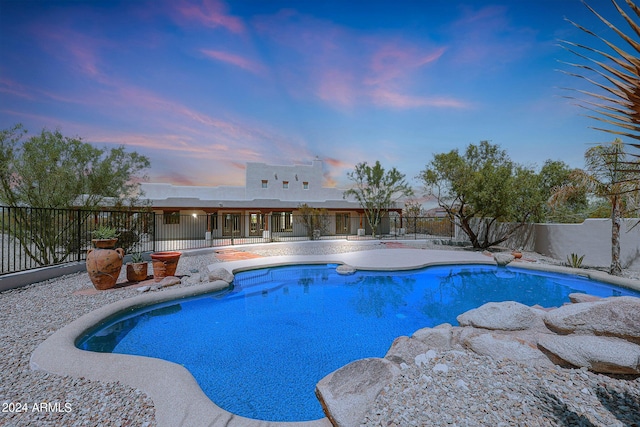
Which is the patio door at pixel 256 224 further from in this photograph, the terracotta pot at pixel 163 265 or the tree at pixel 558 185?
the tree at pixel 558 185

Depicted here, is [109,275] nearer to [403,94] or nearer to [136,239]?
[136,239]

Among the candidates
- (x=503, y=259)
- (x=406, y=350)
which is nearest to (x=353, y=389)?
(x=406, y=350)

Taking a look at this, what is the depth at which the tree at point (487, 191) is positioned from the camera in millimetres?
13547

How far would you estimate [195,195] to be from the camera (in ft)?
78.2

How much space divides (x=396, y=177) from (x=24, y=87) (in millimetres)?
20334

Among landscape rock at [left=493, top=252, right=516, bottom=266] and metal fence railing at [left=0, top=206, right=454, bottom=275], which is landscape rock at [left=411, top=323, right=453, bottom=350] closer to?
landscape rock at [left=493, top=252, right=516, bottom=266]

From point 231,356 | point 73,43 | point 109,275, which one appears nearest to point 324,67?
point 73,43

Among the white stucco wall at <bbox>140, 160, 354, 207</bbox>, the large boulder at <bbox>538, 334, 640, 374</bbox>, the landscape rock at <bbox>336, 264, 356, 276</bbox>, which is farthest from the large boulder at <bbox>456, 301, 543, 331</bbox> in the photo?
the white stucco wall at <bbox>140, 160, 354, 207</bbox>

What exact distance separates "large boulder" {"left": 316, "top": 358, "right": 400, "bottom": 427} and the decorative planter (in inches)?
242

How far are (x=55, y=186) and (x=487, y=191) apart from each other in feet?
55.5

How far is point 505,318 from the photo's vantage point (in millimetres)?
4539

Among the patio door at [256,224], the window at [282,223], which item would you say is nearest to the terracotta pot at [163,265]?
the patio door at [256,224]

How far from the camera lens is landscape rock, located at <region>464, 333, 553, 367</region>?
3.39m

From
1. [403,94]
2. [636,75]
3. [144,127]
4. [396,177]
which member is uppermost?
[403,94]
